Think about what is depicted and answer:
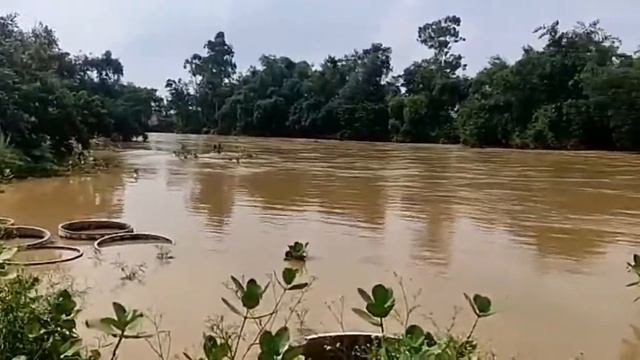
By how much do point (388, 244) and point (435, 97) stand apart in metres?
34.1

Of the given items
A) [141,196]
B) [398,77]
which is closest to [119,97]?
[398,77]

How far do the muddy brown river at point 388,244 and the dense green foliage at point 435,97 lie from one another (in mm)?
15942

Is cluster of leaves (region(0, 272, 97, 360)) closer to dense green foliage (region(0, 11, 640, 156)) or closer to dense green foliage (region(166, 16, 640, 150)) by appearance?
dense green foliage (region(0, 11, 640, 156))

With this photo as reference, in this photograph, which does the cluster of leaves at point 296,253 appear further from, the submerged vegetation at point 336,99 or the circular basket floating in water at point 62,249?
the submerged vegetation at point 336,99

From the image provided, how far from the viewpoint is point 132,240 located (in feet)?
24.2

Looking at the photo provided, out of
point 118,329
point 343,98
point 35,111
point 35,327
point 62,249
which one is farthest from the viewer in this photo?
point 343,98

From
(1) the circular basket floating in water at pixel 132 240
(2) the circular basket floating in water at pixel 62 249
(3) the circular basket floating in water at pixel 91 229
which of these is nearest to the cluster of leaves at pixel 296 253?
(1) the circular basket floating in water at pixel 132 240

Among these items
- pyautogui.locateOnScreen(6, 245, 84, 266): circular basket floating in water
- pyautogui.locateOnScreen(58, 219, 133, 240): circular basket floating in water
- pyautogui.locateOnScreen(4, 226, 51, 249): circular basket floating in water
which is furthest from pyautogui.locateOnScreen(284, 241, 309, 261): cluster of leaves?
pyautogui.locateOnScreen(4, 226, 51, 249): circular basket floating in water

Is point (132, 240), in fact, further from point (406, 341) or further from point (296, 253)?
point (406, 341)

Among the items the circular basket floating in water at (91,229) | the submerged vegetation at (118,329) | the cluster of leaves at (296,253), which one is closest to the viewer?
the submerged vegetation at (118,329)

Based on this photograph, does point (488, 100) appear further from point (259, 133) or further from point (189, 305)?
point (189, 305)

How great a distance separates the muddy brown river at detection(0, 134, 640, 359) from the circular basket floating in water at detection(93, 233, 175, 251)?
0.69 ft

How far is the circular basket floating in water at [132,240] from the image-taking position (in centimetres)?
726

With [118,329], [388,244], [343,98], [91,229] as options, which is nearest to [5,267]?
[118,329]
